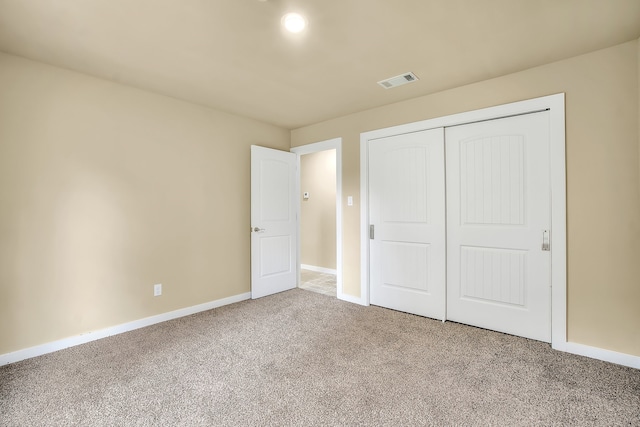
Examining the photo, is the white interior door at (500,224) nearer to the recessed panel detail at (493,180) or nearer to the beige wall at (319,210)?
the recessed panel detail at (493,180)

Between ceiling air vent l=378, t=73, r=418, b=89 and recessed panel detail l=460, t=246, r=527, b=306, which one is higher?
ceiling air vent l=378, t=73, r=418, b=89

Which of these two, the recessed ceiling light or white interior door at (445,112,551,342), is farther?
white interior door at (445,112,551,342)

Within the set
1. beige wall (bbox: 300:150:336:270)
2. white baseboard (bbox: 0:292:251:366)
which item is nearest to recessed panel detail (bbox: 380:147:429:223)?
beige wall (bbox: 300:150:336:270)

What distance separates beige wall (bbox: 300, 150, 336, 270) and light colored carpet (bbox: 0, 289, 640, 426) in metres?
2.74

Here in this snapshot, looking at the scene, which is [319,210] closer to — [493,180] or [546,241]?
[493,180]

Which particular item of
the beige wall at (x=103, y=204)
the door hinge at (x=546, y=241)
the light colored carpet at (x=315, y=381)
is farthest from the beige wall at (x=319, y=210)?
the door hinge at (x=546, y=241)

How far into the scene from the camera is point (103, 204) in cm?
271

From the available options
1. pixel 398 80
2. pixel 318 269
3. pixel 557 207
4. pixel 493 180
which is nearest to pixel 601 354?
pixel 557 207

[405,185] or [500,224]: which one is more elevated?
[405,185]

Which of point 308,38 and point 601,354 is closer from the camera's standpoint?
point 308,38

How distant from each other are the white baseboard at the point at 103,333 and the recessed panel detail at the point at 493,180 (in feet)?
9.87

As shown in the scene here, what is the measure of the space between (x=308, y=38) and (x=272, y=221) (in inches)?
97.9

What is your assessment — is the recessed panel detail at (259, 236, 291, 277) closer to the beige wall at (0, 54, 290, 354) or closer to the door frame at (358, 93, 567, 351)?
the beige wall at (0, 54, 290, 354)

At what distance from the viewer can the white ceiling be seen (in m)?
1.79
